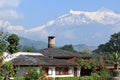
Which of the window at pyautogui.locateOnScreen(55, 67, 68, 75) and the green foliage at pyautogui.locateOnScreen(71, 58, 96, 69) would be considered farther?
the green foliage at pyautogui.locateOnScreen(71, 58, 96, 69)

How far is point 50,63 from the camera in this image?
6272 centimetres

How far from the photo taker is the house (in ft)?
192

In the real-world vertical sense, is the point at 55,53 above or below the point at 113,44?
below

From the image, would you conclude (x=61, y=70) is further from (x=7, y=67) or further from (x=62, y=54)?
(x=7, y=67)

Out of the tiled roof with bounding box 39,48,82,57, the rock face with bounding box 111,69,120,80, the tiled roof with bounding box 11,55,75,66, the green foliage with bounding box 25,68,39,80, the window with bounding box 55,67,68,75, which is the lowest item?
the green foliage with bounding box 25,68,39,80

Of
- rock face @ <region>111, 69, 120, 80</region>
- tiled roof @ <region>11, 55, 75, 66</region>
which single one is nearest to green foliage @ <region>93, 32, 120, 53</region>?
tiled roof @ <region>11, 55, 75, 66</region>

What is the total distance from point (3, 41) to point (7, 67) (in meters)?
1.59

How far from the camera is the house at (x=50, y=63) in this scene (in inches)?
2298

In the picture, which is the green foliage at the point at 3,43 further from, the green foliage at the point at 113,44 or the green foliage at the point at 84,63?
the green foliage at the point at 113,44

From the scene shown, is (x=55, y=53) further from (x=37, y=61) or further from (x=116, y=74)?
(x=116, y=74)

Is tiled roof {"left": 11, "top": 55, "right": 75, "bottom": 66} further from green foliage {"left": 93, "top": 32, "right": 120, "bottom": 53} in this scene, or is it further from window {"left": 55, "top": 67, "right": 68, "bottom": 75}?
green foliage {"left": 93, "top": 32, "right": 120, "bottom": 53}

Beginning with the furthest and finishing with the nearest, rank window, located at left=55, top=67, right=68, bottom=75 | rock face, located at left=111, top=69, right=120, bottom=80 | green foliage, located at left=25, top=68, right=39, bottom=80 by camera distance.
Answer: window, located at left=55, top=67, right=68, bottom=75 < rock face, located at left=111, top=69, right=120, bottom=80 < green foliage, located at left=25, top=68, right=39, bottom=80

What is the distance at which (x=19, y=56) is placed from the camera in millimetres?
62219

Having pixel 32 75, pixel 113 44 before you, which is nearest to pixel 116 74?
pixel 32 75
